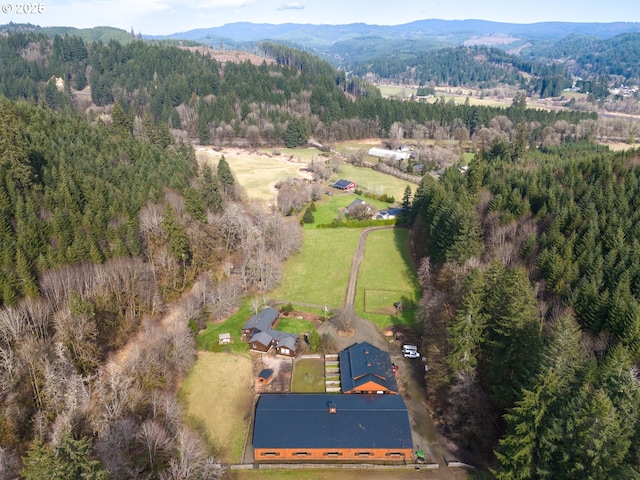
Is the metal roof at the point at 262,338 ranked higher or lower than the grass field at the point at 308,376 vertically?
higher

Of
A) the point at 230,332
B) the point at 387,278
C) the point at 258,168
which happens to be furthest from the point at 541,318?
the point at 258,168

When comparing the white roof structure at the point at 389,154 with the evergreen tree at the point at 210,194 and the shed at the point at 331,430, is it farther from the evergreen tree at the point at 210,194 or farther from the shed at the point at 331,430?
the shed at the point at 331,430

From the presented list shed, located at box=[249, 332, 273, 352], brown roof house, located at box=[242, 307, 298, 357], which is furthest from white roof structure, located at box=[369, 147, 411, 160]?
shed, located at box=[249, 332, 273, 352]

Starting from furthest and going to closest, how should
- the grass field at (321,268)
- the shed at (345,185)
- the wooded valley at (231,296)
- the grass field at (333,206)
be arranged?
the shed at (345,185) → the grass field at (333,206) → the grass field at (321,268) → the wooded valley at (231,296)

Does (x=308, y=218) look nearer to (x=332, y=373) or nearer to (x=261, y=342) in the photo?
(x=261, y=342)

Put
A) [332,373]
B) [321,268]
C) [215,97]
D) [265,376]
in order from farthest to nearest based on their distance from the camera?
[215,97] < [321,268] < [332,373] < [265,376]

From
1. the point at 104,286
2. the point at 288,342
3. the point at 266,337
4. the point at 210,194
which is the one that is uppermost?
the point at 210,194

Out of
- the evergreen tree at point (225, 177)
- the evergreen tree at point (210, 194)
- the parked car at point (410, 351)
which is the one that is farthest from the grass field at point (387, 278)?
the evergreen tree at point (225, 177)
